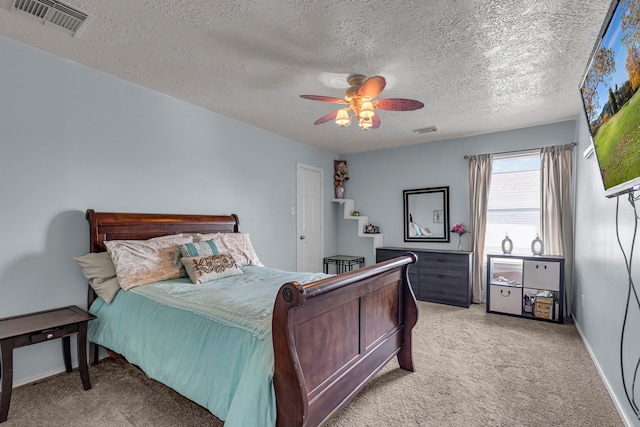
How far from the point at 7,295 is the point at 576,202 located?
5666 mm

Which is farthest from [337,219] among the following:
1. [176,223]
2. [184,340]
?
[184,340]

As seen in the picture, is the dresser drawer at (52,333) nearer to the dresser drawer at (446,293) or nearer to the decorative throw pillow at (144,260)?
the decorative throw pillow at (144,260)

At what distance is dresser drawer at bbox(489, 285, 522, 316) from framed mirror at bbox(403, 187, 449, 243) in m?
1.04

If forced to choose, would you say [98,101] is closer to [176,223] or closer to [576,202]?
[176,223]

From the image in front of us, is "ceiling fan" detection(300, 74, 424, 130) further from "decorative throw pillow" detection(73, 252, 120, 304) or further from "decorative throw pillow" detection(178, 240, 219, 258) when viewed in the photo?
"decorative throw pillow" detection(73, 252, 120, 304)

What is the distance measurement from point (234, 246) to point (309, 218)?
2.04 m

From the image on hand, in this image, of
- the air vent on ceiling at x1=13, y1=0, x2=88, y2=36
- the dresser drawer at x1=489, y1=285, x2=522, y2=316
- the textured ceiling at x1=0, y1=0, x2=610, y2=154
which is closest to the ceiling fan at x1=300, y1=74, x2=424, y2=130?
the textured ceiling at x1=0, y1=0, x2=610, y2=154

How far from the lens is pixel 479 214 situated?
4523 millimetres

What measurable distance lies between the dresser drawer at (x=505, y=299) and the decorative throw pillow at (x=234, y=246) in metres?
3.11

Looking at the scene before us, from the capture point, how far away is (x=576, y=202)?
3789 mm

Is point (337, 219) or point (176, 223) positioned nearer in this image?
point (176, 223)

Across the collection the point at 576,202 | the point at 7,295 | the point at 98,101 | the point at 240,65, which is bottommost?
the point at 7,295

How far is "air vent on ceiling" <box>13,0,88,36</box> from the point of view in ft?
6.18

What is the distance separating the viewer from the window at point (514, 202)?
4297 millimetres
